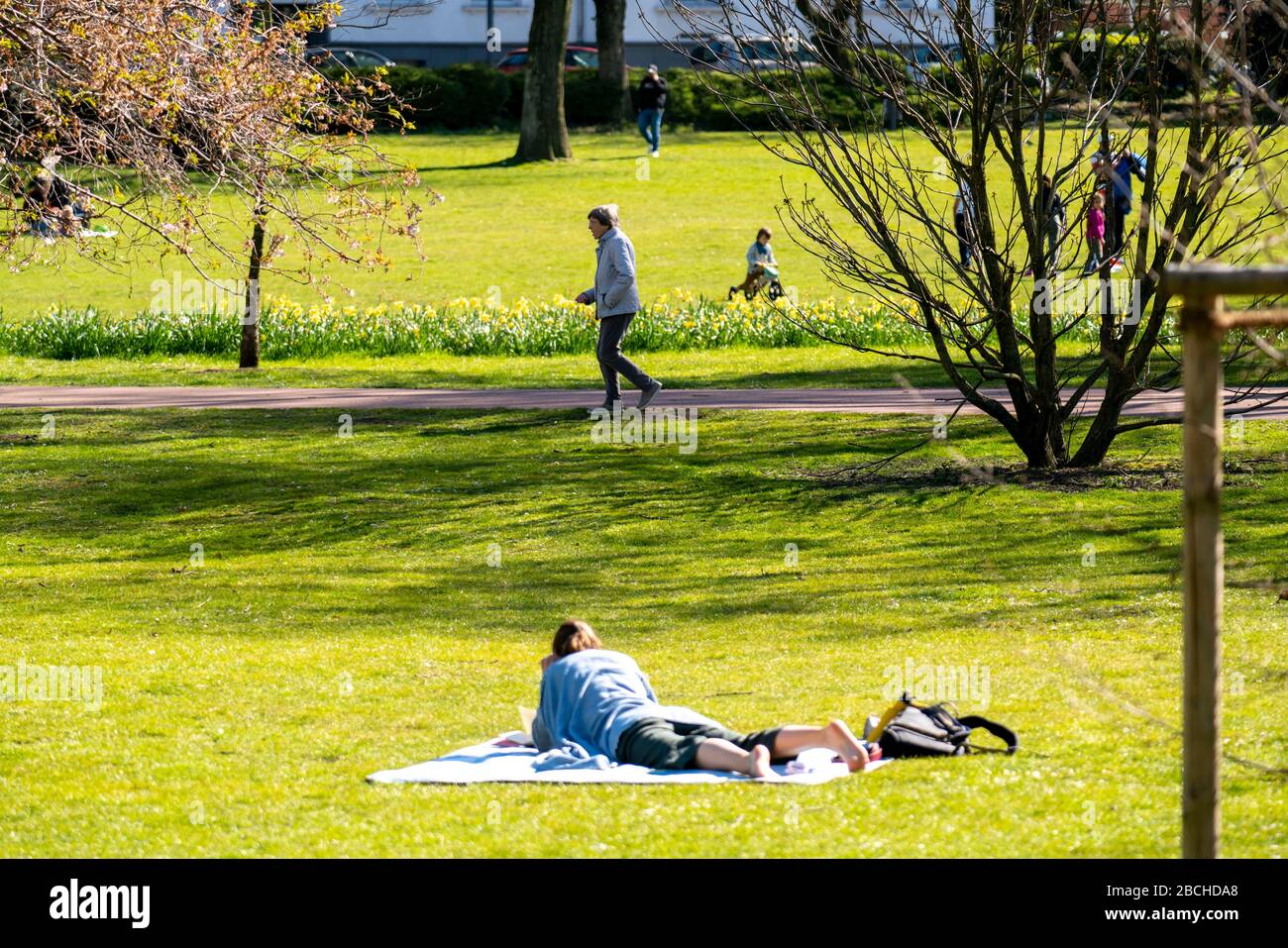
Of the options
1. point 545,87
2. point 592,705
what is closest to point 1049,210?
point 592,705

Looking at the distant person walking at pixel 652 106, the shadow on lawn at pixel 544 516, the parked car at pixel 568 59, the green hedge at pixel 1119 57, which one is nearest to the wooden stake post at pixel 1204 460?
the shadow on lawn at pixel 544 516

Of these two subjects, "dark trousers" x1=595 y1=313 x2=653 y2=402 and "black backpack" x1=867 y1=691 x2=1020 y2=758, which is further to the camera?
"dark trousers" x1=595 y1=313 x2=653 y2=402

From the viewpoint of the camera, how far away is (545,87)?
40.5 metres

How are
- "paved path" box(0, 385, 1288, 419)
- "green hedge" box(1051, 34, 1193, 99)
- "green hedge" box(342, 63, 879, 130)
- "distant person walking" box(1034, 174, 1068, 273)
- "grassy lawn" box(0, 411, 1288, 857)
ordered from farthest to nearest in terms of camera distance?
"green hedge" box(342, 63, 879, 130)
"paved path" box(0, 385, 1288, 419)
"distant person walking" box(1034, 174, 1068, 273)
"green hedge" box(1051, 34, 1193, 99)
"grassy lawn" box(0, 411, 1288, 857)

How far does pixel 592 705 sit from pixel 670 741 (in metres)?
0.42

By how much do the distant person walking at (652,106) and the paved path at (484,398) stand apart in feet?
80.3

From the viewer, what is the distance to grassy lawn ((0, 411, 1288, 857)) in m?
6.02

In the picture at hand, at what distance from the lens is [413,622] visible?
10.0m

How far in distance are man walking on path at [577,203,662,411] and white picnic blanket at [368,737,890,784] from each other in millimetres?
8982

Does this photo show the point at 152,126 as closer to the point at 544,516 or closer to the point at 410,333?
the point at 544,516

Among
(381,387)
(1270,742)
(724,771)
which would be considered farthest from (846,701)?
(381,387)

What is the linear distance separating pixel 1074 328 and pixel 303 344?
9.81 metres

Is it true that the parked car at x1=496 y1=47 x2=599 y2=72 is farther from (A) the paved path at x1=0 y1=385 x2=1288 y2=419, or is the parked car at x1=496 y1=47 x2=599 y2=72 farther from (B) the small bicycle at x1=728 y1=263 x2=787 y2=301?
(A) the paved path at x1=0 y1=385 x2=1288 y2=419

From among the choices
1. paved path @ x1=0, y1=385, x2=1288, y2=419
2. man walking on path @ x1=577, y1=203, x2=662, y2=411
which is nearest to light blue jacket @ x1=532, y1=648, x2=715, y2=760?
man walking on path @ x1=577, y1=203, x2=662, y2=411
